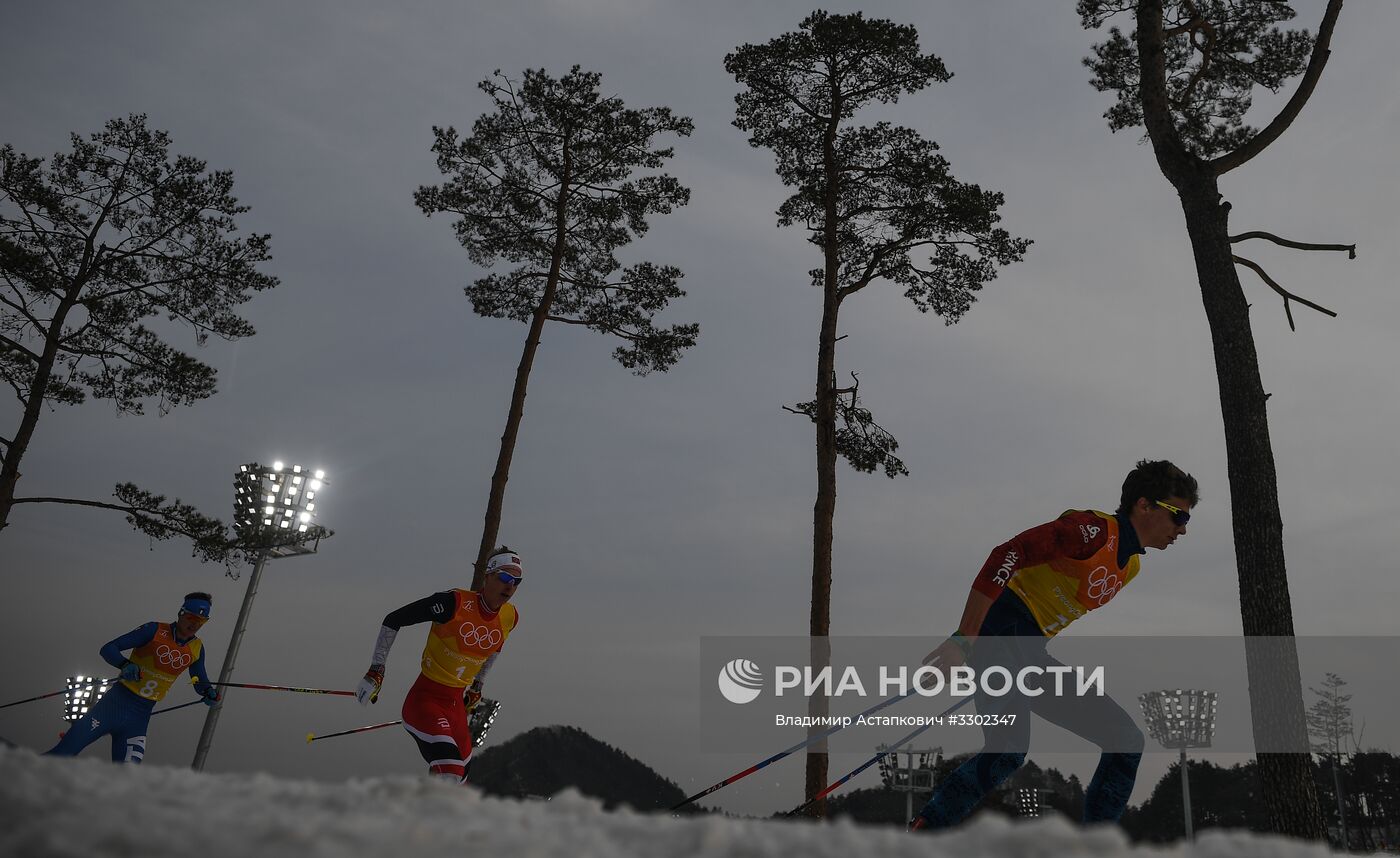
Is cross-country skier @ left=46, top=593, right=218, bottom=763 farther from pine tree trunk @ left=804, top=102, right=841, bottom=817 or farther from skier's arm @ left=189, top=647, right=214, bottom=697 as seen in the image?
Result: pine tree trunk @ left=804, top=102, right=841, bottom=817

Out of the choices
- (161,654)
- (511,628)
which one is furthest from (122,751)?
(511,628)

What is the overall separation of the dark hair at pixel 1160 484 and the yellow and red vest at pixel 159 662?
28.9ft

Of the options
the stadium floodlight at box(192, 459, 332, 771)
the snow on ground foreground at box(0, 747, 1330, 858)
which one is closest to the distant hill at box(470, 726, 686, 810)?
the stadium floodlight at box(192, 459, 332, 771)

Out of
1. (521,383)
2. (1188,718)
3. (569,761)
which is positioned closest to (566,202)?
(521,383)

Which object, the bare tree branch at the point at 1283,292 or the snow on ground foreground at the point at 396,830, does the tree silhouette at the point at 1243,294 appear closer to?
the bare tree branch at the point at 1283,292

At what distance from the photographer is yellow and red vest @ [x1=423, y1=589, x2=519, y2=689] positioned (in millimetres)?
6789

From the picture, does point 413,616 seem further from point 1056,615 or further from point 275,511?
point 275,511

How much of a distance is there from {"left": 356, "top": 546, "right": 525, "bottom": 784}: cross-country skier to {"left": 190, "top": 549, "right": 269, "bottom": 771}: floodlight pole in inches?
353

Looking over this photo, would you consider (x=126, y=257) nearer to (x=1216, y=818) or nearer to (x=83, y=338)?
(x=83, y=338)

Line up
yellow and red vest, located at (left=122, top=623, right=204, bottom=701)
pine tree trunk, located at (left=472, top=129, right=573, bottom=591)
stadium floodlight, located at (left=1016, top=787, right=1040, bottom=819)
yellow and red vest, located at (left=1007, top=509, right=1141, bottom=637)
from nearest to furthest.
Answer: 1. yellow and red vest, located at (left=1007, top=509, right=1141, bottom=637)
2. yellow and red vest, located at (left=122, top=623, right=204, bottom=701)
3. pine tree trunk, located at (left=472, top=129, right=573, bottom=591)
4. stadium floodlight, located at (left=1016, top=787, right=1040, bottom=819)

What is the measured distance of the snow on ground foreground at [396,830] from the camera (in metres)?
1.39

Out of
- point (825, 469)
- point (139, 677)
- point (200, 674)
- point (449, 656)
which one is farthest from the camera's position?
point (825, 469)

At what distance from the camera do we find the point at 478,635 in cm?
693

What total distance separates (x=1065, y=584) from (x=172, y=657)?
854 centimetres
